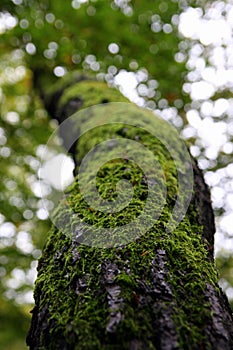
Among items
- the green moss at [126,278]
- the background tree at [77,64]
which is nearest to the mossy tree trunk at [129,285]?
the green moss at [126,278]

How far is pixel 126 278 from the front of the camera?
1327 mm

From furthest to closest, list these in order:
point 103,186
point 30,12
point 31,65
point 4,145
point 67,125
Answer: point 4,145 → point 31,65 → point 30,12 → point 67,125 → point 103,186

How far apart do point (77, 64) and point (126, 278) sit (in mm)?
4914

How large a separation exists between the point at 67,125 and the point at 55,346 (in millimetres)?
2895

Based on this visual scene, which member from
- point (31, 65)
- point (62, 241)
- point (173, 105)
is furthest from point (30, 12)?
point (62, 241)

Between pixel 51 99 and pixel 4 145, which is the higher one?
pixel 4 145

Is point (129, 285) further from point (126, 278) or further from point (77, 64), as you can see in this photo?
point (77, 64)

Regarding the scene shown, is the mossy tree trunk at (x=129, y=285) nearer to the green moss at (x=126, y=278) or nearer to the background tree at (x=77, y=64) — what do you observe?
the green moss at (x=126, y=278)

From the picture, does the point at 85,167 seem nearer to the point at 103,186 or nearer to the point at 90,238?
the point at 103,186

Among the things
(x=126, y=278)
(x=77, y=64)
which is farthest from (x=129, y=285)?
(x=77, y=64)

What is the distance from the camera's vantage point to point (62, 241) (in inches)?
67.5

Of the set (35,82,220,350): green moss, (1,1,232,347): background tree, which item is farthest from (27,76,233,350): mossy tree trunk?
(1,1,232,347): background tree

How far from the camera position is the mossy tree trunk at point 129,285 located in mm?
1153

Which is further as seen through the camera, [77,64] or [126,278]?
[77,64]
